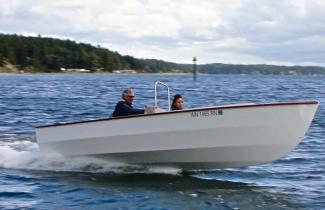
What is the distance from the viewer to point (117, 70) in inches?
7343

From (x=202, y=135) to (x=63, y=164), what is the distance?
145 inches

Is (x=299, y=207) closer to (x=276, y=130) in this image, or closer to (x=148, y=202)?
(x=276, y=130)

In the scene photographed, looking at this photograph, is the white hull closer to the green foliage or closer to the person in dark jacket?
the person in dark jacket

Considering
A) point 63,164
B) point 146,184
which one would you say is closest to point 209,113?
point 146,184

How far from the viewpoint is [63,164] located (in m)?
14.6

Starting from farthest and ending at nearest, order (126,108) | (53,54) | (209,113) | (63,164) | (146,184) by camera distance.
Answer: (53,54) → (63,164) → (126,108) → (146,184) → (209,113)

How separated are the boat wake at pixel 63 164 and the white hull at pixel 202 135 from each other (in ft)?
0.91

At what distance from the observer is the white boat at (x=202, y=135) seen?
12438 millimetres

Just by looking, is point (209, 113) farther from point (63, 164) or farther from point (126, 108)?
point (63, 164)

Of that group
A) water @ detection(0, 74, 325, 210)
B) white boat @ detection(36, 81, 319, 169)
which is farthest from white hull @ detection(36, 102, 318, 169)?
water @ detection(0, 74, 325, 210)

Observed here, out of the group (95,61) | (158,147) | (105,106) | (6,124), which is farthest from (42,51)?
(158,147)

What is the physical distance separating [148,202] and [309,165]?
585 cm

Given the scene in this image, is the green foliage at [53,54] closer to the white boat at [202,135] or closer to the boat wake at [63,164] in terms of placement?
the boat wake at [63,164]

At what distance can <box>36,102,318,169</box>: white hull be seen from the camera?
12.4 metres
